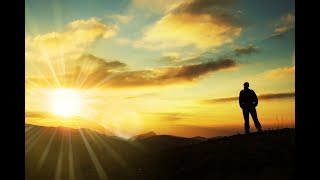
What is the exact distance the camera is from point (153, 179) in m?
14.7

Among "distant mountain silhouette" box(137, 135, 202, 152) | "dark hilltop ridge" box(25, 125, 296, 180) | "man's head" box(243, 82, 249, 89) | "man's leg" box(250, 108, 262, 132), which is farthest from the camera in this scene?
"distant mountain silhouette" box(137, 135, 202, 152)

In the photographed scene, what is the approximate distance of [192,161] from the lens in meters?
14.9

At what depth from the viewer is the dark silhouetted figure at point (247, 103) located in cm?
1672

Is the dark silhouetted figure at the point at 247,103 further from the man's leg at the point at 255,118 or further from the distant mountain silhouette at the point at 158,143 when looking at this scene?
the distant mountain silhouette at the point at 158,143

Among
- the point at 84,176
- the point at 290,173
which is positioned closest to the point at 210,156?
the point at 290,173

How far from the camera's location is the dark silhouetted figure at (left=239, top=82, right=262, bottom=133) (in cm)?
1672

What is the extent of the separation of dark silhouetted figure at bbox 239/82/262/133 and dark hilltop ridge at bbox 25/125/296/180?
900 millimetres

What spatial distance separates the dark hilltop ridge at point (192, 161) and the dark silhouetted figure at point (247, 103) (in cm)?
90

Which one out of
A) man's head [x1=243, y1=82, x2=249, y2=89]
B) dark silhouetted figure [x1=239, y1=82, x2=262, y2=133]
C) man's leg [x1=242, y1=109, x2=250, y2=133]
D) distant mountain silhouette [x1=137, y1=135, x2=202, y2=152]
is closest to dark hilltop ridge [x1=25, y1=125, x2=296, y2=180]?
man's leg [x1=242, y1=109, x2=250, y2=133]

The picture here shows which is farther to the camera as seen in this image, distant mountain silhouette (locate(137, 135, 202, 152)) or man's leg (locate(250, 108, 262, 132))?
distant mountain silhouette (locate(137, 135, 202, 152))

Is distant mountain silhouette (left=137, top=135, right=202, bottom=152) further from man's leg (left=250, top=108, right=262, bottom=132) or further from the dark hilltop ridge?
man's leg (left=250, top=108, right=262, bottom=132)

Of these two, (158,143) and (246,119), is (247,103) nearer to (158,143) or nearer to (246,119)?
(246,119)
